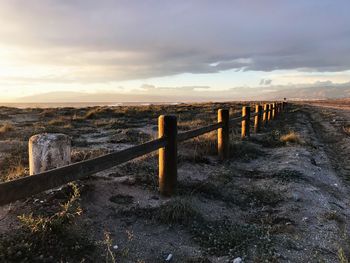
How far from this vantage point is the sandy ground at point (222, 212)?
166 inches

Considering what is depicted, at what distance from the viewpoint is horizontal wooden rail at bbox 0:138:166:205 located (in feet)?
9.14

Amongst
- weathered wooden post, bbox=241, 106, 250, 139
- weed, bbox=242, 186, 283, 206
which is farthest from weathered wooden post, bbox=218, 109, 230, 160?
weathered wooden post, bbox=241, 106, 250, 139

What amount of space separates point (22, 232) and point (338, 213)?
434 cm

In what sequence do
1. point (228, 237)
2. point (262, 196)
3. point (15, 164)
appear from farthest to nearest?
point (15, 164) < point (262, 196) < point (228, 237)

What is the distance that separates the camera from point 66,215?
13.4 feet

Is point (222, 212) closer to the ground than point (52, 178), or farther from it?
closer to the ground

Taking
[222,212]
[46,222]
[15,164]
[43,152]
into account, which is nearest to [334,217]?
[222,212]

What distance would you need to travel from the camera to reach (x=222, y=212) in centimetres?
547

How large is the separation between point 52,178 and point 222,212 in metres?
2.92

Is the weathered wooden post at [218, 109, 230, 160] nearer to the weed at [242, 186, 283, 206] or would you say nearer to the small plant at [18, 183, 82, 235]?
the weed at [242, 186, 283, 206]

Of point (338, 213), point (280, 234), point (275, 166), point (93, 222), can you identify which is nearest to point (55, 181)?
point (93, 222)

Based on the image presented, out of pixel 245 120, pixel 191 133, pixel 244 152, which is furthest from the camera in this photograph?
pixel 245 120

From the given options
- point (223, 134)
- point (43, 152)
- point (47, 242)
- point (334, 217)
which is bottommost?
point (334, 217)

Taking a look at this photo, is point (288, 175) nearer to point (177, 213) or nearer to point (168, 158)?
point (168, 158)
